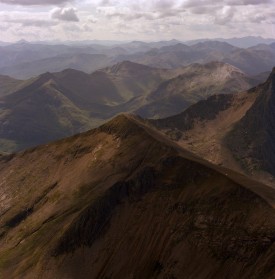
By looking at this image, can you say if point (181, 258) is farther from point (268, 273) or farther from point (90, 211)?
point (90, 211)

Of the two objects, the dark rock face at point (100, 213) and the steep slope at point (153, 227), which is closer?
the steep slope at point (153, 227)

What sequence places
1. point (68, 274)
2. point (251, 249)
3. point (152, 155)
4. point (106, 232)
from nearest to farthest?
point (251, 249) < point (68, 274) < point (106, 232) < point (152, 155)

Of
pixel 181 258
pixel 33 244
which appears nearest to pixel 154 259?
pixel 181 258

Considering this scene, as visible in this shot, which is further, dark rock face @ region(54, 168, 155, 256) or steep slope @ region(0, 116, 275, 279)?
dark rock face @ region(54, 168, 155, 256)

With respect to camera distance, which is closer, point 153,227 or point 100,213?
point 153,227

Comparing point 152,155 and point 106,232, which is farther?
point 152,155

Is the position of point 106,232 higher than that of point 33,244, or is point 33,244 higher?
point 106,232

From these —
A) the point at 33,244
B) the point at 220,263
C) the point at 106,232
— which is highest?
the point at 220,263

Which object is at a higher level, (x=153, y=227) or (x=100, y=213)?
(x=153, y=227)
